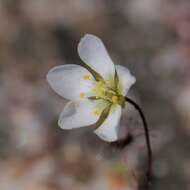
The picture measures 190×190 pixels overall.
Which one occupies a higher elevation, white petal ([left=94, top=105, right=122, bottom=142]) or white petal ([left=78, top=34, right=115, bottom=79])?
white petal ([left=78, top=34, right=115, bottom=79])

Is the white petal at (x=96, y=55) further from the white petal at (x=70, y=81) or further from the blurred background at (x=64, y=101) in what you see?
the blurred background at (x=64, y=101)

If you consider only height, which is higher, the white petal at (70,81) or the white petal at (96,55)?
the white petal at (96,55)

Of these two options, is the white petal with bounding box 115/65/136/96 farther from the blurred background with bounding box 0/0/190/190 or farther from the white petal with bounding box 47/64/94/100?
the blurred background with bounding box 0/0/190/190

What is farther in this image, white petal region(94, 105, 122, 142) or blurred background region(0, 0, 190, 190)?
blurred background region(0, 0, 190, 190)

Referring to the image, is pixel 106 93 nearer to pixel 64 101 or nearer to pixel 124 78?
pixel 124 78

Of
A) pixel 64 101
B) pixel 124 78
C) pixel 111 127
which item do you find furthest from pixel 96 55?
pixel 64 101

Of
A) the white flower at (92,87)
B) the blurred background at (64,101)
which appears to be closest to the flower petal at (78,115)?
the white flower at (92,87)

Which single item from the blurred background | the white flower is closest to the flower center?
the white flower
